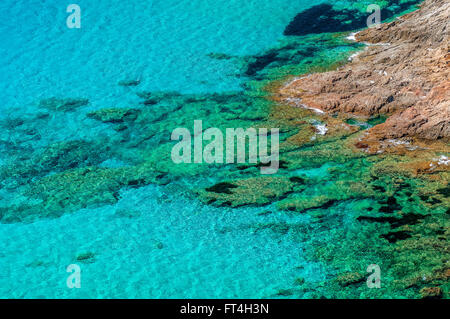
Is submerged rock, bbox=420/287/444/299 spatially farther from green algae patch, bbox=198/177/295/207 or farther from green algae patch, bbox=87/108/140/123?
green algae patch, bbox=87/108/140/123

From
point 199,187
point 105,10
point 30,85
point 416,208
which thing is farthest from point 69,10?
point 416,208

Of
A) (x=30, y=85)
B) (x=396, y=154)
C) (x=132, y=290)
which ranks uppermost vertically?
(x=30, y=85)

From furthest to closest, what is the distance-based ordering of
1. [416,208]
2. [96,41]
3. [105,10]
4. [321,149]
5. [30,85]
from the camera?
[105,10], [96,41], [30,85], [321,149], [416,208]

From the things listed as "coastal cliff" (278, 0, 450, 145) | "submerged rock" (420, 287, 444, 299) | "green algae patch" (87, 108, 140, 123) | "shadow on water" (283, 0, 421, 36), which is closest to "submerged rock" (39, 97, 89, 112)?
"green algae patch" (87, 108, 140, 123)

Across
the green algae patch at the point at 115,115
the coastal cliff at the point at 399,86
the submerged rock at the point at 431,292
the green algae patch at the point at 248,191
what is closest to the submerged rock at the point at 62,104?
the green algae patch at the point at 115,115

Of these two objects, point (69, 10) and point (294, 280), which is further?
point (69, 10)

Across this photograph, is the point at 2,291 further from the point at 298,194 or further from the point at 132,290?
the point at 298,194

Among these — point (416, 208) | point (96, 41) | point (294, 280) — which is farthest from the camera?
point (96, 41)
